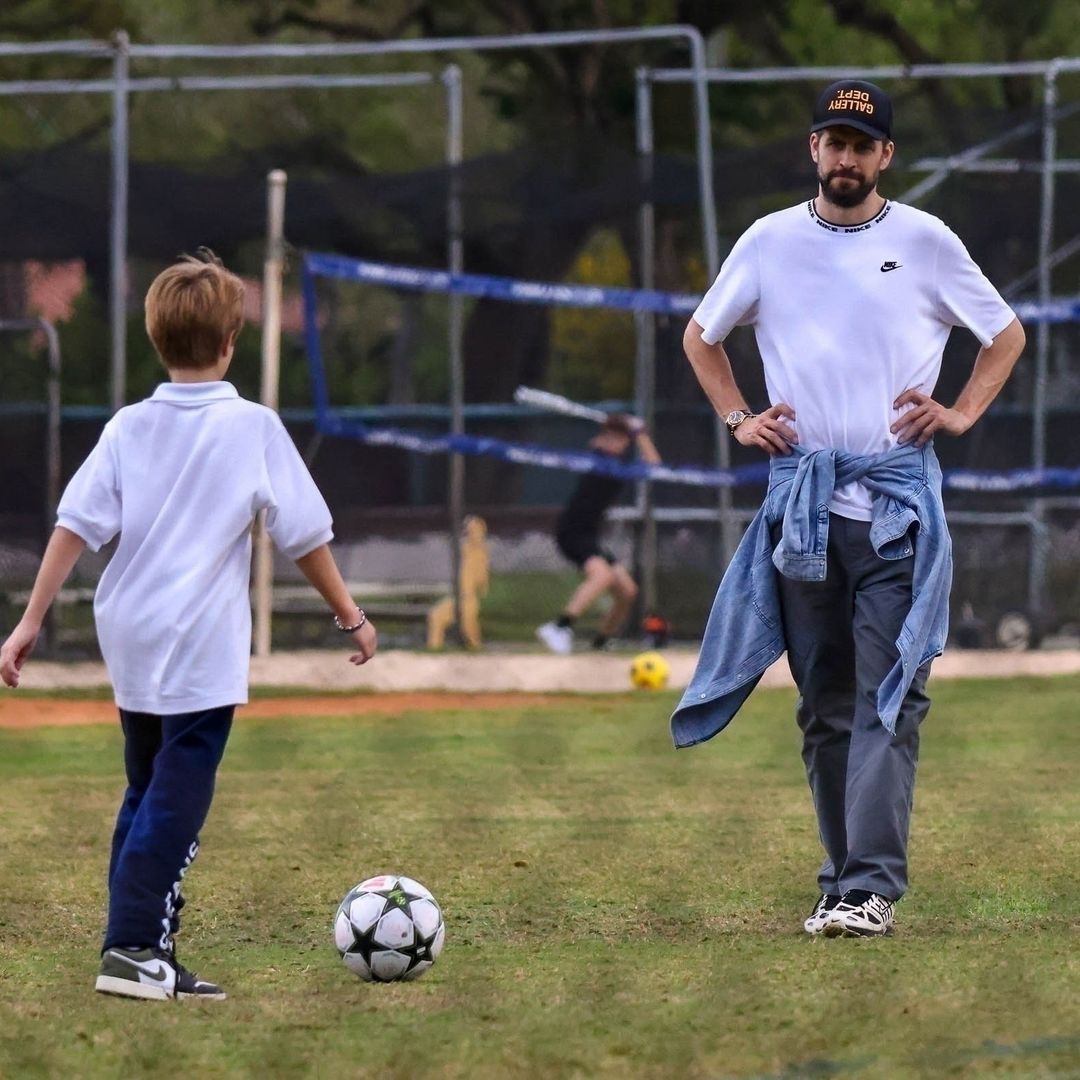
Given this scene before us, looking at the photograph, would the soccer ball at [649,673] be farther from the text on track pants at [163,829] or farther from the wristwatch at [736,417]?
the text on track pants at [163,829]

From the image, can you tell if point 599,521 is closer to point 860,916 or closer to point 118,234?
point 118,234

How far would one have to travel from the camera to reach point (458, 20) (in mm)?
25312

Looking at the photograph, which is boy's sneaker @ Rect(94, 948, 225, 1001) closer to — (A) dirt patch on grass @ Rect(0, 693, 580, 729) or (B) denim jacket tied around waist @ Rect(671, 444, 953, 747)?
(B) denim jacket tied around waist @ Rect(671, 444, 953, 747)

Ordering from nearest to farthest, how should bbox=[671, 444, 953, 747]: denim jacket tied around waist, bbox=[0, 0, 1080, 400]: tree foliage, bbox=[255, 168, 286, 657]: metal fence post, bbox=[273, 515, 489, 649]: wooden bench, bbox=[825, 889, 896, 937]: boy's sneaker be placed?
bbox=[825, 889, 896, 937]: boy's sneaker → bbox=[671, 444, 953, 747]: denim jacket tied around waist → bbox=[255, 168, 286, 657]: metal fence post → bbox=[273, 515, 489, 649]: wooden bench → bbox=[0, 0, 1080, 400]: tree foliage

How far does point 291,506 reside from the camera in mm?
4672

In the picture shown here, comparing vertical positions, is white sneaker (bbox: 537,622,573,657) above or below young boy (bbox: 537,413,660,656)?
below

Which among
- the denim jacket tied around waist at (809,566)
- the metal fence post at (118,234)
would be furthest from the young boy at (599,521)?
the denim jacket tied around waist at (809,566)

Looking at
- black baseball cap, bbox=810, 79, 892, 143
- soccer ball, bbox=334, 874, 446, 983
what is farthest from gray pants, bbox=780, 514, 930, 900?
soccer ball, bbox=334, 874, 446, 983

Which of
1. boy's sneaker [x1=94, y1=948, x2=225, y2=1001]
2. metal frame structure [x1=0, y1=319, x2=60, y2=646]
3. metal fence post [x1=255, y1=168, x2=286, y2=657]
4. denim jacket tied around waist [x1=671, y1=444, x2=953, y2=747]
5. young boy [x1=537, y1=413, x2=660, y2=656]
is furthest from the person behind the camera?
young boy [x1=537, y1=413, x2=660, y2=656]

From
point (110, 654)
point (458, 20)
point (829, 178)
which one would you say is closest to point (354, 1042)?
point (110, 654)

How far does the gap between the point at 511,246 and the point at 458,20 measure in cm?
1133

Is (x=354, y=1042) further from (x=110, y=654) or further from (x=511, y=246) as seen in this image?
(x=511, y=246)

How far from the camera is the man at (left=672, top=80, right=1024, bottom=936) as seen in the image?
5332mm

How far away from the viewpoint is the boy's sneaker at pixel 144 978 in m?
4.54
